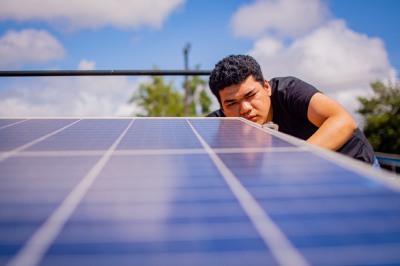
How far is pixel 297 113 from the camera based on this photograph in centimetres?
333

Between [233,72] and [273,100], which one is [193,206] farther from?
[273,100]

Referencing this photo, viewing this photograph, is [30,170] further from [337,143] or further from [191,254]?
[337,143]

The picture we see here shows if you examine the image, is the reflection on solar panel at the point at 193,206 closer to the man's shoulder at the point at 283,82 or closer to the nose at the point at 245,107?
the nose at the point at 245,107

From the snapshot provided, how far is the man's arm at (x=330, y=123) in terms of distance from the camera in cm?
262

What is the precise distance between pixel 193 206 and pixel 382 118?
40700 mm

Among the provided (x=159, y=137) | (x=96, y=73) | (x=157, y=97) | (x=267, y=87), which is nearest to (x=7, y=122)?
(x=159, y=137)

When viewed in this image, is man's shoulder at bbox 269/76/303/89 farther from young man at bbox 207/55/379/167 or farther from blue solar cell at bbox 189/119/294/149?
blue solar cell at bbox 189/119/294/149

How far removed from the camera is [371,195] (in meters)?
1.05

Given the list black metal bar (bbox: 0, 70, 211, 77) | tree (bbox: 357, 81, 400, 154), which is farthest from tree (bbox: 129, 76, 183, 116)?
black metal bar (bbox: 0, 70, 211, 77)

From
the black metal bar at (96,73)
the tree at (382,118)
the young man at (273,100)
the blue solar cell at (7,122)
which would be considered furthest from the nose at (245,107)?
the tree at (382,118)

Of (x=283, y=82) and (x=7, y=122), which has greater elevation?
(x=283, y=82)

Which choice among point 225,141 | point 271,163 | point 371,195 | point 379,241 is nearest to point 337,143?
point 225,141

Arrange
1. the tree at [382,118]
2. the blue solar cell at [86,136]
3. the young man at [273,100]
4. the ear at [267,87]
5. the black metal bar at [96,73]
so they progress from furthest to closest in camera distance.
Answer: the tree at [382,118]
the black metal bar at [96,73]
the ear at [267,87]
the young man at [273,100]
the blue solar cell at [86,136]

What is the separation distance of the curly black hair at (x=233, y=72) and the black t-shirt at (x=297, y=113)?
0.81 feet
